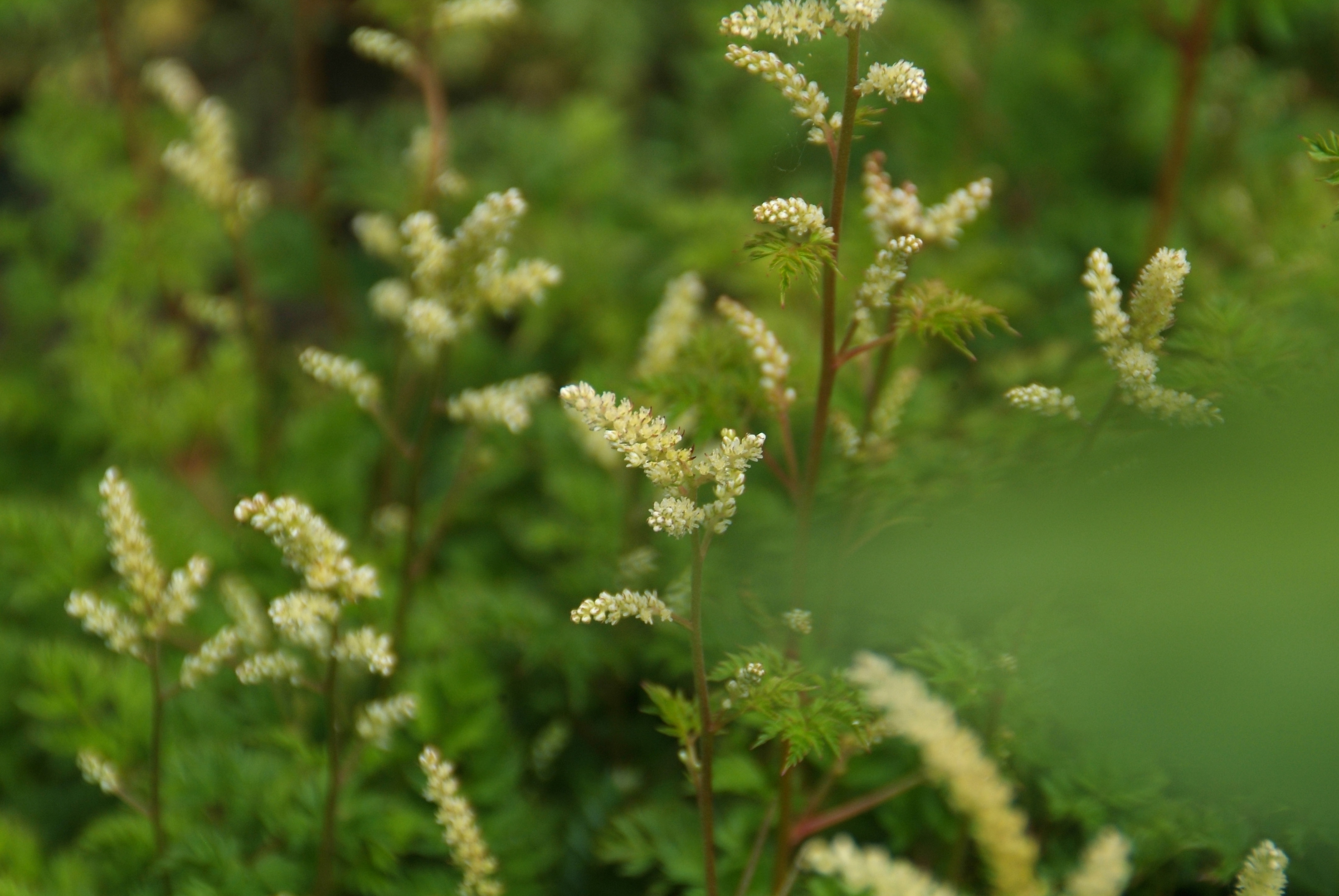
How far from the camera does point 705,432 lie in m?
1.19

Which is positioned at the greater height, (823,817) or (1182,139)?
(1182,139)

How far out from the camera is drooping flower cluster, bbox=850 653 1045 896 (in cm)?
84

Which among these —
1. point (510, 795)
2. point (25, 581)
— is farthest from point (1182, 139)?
point (25, 581)

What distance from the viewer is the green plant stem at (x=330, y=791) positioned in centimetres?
111

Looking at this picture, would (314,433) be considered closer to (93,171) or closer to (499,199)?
(93,171)

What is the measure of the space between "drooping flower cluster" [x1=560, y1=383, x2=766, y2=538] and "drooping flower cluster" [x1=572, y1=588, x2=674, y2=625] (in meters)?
0.07

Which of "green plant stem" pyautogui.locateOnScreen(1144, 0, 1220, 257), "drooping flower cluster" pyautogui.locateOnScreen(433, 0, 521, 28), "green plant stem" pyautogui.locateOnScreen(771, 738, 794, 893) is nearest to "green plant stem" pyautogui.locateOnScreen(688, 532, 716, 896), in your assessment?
"green plant stem" pyautogui.locateOnScreen(771, 738, 794, 893)

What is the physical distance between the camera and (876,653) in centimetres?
131

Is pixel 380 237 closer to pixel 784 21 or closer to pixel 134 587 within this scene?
pixel 134 587

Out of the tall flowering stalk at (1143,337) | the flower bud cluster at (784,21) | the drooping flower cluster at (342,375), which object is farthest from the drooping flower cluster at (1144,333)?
the drooping flower cluster at (342,375)

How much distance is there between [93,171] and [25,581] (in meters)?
0.98

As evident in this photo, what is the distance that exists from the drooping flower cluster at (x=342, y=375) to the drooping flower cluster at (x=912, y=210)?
663 mm

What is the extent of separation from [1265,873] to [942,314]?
22.3 inches

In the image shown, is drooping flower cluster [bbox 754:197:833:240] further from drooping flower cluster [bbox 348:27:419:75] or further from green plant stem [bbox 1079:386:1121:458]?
drooping flower cluster [bbox 348:27:419:75]
